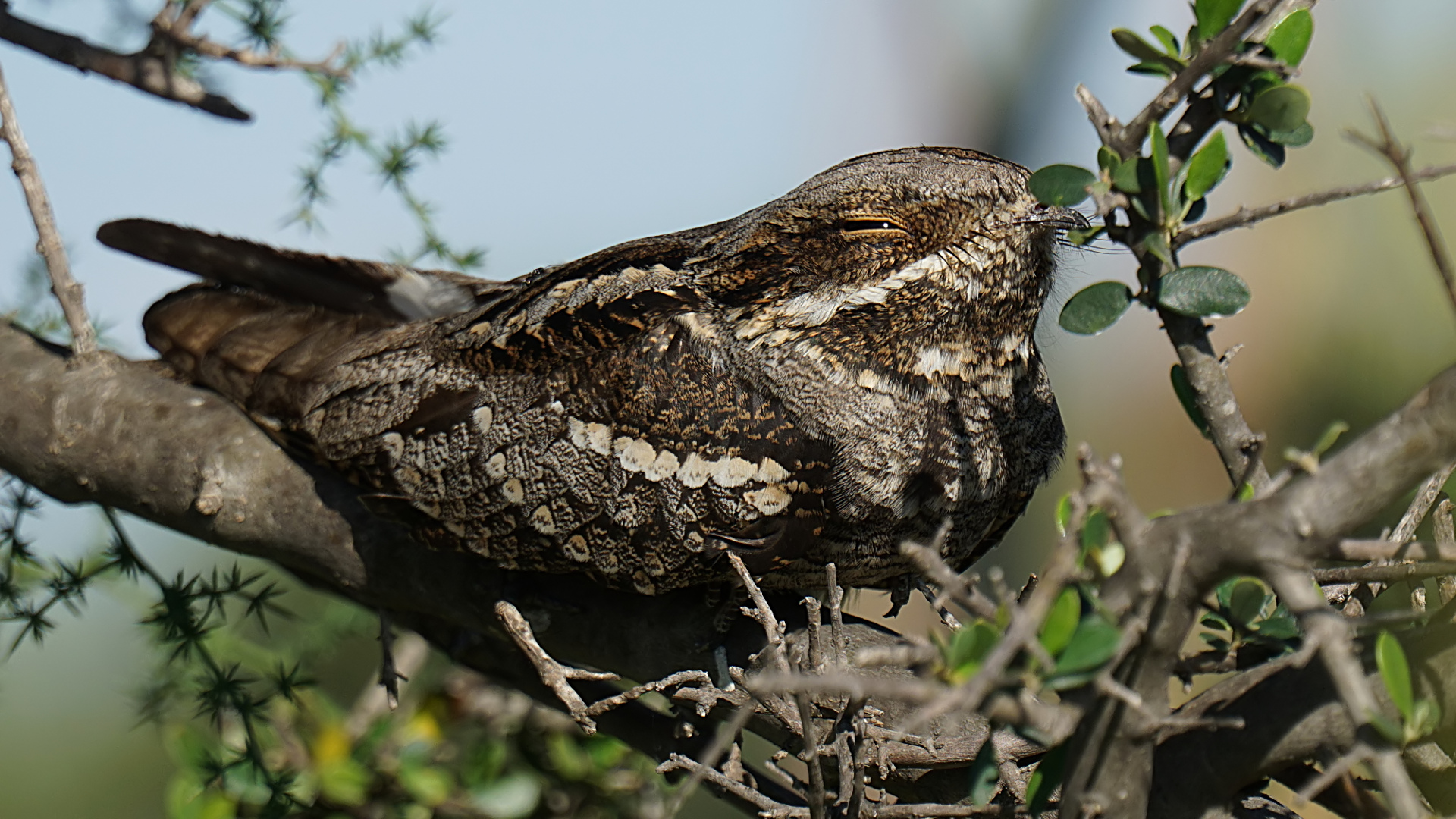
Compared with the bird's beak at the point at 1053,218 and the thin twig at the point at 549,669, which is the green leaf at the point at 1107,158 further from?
the thin twig at the point at 549,669

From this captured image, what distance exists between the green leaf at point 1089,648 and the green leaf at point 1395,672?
230 millimetres

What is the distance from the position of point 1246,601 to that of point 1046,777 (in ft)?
1.11

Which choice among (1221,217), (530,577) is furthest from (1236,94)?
(530,577)

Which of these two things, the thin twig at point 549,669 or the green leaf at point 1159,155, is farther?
the thin twig at point 549,669

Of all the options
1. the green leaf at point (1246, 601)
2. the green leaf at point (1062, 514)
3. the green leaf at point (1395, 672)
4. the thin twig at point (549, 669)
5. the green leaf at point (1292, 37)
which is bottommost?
the green leaf at point (1395, 672)

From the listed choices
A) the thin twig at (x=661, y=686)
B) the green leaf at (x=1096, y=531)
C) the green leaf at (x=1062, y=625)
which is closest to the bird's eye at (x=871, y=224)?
the thin twig at (x=661, y=686)

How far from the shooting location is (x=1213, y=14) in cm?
129

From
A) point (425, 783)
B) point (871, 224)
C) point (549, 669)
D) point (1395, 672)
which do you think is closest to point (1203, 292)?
point (1395, 672)

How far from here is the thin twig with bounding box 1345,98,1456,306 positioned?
0.91 meters

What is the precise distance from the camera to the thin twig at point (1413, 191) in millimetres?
911

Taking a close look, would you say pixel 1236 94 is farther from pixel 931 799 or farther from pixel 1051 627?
pixel 931 799

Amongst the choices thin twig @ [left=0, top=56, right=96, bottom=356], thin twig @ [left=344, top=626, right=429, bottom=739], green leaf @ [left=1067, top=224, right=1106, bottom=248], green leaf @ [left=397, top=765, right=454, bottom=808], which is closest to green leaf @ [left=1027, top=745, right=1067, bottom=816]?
green leaf @ [left=1067, top=224, right=1106, bottom=248]

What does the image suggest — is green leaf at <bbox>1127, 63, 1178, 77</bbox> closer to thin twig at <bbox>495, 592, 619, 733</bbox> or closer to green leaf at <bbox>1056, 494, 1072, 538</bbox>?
green leaf at <bbox>1056, 494, 1072, 538</bbox>

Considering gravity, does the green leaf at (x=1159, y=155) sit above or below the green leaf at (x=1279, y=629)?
above
